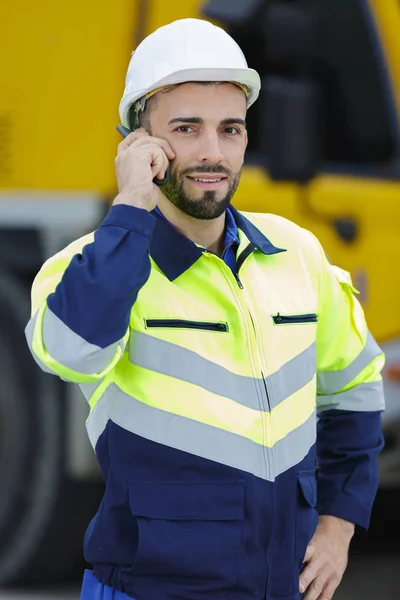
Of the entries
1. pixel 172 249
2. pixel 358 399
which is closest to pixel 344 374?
pixel 358 399

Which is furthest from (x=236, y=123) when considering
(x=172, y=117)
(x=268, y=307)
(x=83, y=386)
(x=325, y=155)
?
(x=325, y=155)

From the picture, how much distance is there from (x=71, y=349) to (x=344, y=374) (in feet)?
2.21

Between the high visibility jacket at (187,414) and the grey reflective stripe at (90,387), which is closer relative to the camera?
the high visibility jacket at (187,414)

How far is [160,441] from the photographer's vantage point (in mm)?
2617

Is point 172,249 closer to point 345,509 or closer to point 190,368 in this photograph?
point 190,368

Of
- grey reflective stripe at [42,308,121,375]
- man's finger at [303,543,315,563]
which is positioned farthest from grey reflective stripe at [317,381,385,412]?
grey reflective stripe at [42,308,121,375]

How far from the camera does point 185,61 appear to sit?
107 inches

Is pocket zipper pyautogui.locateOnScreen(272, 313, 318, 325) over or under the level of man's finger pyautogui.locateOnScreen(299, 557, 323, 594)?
over

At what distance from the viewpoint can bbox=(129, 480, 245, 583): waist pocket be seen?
2.60 meters

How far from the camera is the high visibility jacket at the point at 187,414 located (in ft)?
8.34

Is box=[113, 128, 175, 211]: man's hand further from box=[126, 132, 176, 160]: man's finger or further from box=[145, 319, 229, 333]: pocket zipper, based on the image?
box=[145, 319, 229, 333]: pocket zipper

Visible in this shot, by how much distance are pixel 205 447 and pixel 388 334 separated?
2.73 meters

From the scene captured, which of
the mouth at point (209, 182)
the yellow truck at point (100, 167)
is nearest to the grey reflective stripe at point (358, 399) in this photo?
the mouth at point (209, 182)

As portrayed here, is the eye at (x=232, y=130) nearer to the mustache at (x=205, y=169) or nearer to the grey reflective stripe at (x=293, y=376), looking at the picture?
the mustache at (x=205, y=169)
